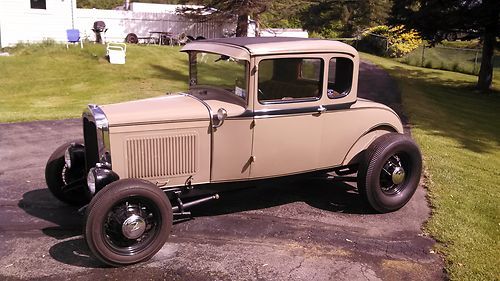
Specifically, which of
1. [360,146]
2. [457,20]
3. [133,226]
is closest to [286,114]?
[360,146]

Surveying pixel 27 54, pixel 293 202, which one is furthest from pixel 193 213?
pixel 27 54

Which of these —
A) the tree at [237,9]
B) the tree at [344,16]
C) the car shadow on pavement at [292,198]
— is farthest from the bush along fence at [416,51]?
the car shadow on pavement at [292,198]

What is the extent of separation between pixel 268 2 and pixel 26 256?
1802 cm

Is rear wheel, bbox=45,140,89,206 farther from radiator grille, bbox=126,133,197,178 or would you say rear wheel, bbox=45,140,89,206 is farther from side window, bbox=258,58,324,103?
side window, bbox=258,58,324,103

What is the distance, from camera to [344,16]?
124 feet

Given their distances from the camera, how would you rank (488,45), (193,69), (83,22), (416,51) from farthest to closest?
(416,51)
(83,22)
(488,45)
(193,69)

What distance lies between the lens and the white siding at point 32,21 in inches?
769

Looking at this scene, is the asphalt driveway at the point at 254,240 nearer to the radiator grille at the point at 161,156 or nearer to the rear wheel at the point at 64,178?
the rear wheel at the point at 64,178

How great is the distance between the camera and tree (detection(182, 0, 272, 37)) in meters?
20.6

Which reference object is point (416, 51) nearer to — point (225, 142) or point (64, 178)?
point (225, 142)

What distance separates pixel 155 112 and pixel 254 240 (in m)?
1.65

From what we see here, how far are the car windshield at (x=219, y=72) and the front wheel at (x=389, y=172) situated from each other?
171cm

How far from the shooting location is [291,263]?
4426 millimetres

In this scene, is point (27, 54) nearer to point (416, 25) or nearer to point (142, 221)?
point (416, 25)
